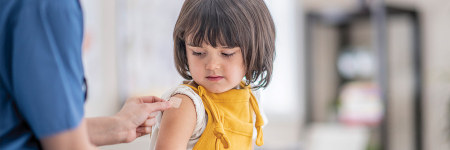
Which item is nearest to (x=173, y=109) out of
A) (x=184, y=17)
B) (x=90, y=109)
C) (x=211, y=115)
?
(x=211, y=115)

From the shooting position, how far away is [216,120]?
34.4 inches

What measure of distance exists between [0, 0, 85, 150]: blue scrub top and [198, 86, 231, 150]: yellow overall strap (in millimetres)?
371

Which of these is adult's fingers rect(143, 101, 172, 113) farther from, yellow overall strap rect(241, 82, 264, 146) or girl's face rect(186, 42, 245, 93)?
yellow overall strap rect(241, 82, 264, 146)

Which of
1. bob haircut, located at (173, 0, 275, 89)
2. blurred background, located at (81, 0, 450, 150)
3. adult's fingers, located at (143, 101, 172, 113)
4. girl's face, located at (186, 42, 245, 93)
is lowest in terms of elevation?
blurred background, located at (81, 0, 450, 150)

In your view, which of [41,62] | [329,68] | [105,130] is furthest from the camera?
[329,68]

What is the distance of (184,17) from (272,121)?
248cm

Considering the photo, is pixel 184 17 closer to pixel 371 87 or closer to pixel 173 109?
pixel 173 109

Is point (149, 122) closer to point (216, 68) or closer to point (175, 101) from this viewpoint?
point (175, 101)

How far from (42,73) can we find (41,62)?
0.05ft

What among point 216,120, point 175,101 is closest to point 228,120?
point 216,120

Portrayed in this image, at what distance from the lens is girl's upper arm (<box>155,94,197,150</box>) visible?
2.63ft

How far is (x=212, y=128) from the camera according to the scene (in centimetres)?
88

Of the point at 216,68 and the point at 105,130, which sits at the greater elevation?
the point at 216,68

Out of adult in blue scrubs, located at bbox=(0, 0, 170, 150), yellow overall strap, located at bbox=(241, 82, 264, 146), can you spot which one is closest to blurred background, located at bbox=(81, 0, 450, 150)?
yellow overall strap, located at bbox=(241, 82, 264, 146)
